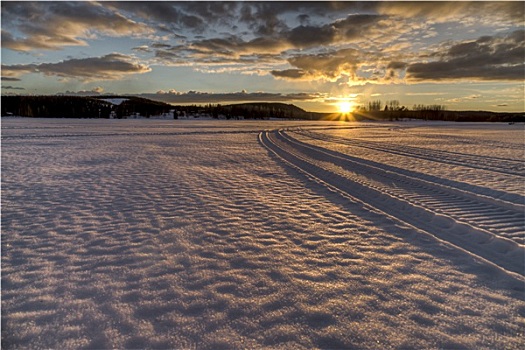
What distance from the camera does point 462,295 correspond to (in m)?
3.17

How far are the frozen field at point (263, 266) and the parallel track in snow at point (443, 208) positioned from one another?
35 millimetres

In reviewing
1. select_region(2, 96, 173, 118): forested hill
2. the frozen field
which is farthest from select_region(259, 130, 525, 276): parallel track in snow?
select_region(2, 96, 173, 118): forested hill

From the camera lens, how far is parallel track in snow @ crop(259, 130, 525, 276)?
4238 millimetres

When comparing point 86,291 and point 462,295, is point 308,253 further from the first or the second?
point 86,291

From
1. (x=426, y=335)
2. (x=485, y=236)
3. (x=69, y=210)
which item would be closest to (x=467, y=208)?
(x=485, y=236)

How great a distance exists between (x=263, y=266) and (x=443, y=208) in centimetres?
418

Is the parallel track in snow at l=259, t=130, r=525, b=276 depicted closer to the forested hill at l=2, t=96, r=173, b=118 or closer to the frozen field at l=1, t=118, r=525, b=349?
the frozen field at l=1, t=118, r=525, b=349

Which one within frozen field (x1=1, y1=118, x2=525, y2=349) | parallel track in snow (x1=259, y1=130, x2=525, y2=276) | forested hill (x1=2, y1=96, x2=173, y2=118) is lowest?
frozen field (x1=1, y1=118, x2=525, y2=349)

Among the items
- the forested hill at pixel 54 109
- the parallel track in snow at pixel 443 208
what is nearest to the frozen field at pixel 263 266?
the parallel track in snow at pixel 443 208

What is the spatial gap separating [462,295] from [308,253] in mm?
1757

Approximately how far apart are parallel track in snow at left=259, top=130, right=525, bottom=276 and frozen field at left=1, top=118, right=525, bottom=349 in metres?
0.03

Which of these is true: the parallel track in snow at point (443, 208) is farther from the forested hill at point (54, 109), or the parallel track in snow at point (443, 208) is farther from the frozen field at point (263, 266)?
the forested hill at point (54, 109)

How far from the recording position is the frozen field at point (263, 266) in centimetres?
263

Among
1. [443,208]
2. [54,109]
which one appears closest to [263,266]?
[443,208]
